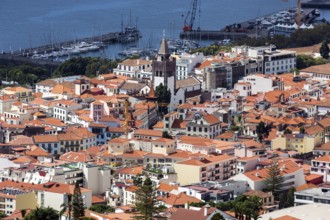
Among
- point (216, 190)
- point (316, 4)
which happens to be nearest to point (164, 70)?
point (216, 190)

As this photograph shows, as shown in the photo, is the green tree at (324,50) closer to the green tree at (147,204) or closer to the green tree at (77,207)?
the green tree at (147,204)

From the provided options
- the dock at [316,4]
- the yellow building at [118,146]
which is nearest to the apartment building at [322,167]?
the yellow building at [118,146]

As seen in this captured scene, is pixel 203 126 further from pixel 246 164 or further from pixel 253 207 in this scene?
pixel 253 207

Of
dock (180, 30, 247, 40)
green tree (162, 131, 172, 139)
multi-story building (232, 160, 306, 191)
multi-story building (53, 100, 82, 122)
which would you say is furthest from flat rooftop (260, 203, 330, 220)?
dock (180, 30, 247, 40)

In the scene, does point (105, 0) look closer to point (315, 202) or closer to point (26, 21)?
point (26, 21)

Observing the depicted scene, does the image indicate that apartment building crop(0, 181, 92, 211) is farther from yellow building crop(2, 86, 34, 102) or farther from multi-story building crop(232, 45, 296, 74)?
multi-story building crop(232, 45, 296, 74)

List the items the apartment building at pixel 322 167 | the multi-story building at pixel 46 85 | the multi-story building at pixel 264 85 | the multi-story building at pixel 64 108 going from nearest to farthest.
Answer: the apartment building at pixel 322 167
the multi-story building at pixel 64 108
the multi-story building at pixel 264 85
the multi-story building at pixel 46 85

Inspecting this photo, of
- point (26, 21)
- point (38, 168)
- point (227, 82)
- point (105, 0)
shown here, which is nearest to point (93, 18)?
point (26, 21)
